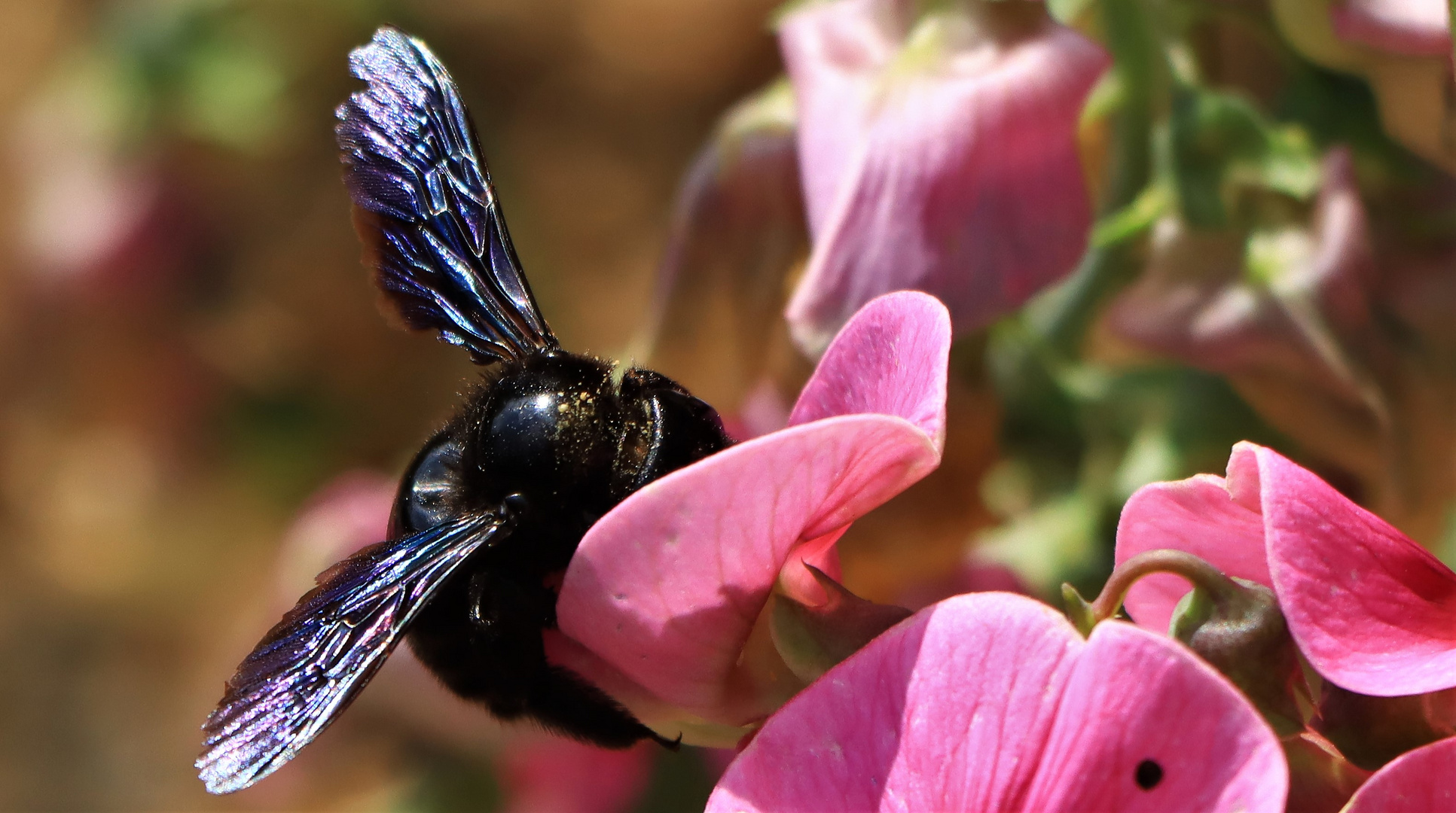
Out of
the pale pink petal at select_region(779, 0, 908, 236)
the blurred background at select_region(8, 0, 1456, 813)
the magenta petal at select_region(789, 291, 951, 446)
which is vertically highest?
the pale pink petal at select_region(779, 0, 908, 236)

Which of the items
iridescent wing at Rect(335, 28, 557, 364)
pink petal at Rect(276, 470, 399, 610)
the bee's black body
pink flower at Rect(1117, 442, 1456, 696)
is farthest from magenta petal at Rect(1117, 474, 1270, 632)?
pink petal at Rect(276, 470, 399, 610)

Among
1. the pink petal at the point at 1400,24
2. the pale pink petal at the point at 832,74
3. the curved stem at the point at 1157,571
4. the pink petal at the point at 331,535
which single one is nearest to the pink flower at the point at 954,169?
the pale pink petal at the point at 832,74

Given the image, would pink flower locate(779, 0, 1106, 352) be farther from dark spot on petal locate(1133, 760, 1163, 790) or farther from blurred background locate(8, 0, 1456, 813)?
dark spot on petal locate(1133, 760, 1163, 790)

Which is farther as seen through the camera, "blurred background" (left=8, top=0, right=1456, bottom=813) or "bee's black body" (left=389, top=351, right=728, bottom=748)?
"blurred background" (left=8, top=0, right=1456, bottom=813)

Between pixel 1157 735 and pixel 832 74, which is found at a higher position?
pixel 832 74

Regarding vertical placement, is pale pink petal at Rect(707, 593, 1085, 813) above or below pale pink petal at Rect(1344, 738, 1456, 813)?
above

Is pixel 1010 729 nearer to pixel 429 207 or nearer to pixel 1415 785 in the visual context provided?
pixel 1415 785

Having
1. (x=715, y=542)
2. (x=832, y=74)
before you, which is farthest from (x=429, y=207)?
(x=715, y=542)
